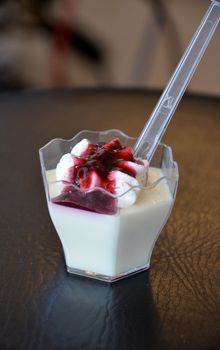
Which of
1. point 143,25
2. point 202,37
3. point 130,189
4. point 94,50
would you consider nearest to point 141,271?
point 130,189

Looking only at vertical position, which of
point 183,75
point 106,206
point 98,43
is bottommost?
point 98,43

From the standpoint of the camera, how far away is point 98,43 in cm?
274

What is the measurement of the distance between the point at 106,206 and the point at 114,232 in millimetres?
43

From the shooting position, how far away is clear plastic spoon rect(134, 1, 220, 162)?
0.94 meters

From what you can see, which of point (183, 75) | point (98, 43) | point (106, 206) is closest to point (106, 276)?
point (106, 206)

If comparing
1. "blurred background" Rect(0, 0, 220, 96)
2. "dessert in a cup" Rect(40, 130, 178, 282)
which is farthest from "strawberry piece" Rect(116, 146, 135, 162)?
"blurred background" Rect(0, 0, 220, 96)

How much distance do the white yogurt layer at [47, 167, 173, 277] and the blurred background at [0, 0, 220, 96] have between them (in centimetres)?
167

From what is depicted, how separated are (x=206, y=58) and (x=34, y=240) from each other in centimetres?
187

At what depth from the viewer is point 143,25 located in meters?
2.80

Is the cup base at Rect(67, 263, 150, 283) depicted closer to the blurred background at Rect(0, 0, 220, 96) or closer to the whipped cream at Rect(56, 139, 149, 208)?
the whipped cream at Rect(56, 139, 149, 208)

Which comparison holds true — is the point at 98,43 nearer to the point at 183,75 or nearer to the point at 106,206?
the point at 183,75

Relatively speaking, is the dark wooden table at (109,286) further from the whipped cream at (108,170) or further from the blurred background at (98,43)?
the blurred background at (98,43)

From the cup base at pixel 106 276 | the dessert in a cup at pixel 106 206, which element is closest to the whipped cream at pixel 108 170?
the dessert in a cup at pixel 106 206

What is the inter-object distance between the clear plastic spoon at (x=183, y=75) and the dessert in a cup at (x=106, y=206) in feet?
0.17
